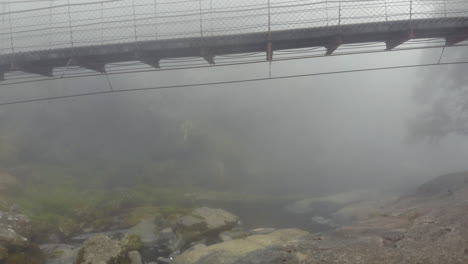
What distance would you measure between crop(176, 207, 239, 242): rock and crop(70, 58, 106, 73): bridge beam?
1227 centimetres

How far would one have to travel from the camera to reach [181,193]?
164 ft

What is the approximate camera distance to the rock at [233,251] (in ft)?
53.3

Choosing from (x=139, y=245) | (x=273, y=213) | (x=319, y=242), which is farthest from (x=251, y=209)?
(x=319, y=242)

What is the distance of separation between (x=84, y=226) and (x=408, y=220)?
79.3ft

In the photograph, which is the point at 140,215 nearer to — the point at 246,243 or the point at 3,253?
the point at 3,253

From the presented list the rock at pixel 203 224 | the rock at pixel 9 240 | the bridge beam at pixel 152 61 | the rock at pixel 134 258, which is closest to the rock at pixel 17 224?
the rock at pixel 9 240

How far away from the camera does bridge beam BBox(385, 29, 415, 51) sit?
14172 mm

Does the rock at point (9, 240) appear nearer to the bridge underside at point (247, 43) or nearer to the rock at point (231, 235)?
the bridge underside at point (247, 43)

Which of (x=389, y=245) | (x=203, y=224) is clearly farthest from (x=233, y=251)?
(x=389, y=245)

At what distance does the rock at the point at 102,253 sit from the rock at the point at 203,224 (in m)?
6.42

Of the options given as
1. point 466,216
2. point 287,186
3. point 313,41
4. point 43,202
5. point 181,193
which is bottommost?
point 287,186

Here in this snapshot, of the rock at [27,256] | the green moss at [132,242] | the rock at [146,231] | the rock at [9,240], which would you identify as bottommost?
the rock at [146,231]

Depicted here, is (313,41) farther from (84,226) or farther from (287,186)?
(287,186)

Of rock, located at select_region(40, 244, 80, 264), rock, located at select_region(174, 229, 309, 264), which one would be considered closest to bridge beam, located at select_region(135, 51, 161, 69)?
rock, located at select_region(174, 229, 309, 264)
